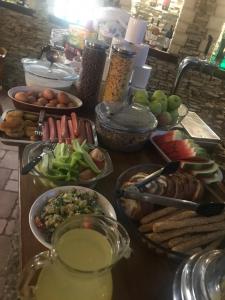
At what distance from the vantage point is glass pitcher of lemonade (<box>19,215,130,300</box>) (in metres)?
0.45

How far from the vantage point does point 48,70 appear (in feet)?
4.95

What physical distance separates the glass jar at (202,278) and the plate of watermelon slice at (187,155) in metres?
0.45

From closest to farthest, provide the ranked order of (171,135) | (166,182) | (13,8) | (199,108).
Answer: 1. (166,182)
2. (171,135)
3. (13,8)
4. (199,108)

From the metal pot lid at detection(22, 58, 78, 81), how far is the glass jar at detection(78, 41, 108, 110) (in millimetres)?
127

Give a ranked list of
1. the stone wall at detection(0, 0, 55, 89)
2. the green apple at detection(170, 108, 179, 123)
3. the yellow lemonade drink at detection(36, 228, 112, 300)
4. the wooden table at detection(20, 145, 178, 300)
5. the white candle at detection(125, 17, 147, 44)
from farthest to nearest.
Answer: the stone wall at detection(0, 0, 55, 89) < the white candle at detection(125, 17, 147, 44) < the green apple at detection(170, 108, 179, 123) < the wooden table at detection(20, 145, 178, 300) < the yellow lemonade drink at detection(36, 228, 112, 300)

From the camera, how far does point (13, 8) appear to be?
3.79 metres

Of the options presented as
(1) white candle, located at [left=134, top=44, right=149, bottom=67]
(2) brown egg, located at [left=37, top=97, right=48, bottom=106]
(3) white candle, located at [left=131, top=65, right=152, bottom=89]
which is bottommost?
(2) brown egg, located at [left=37, top=97, right=48, bottom=106]

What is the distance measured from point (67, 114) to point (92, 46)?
0.32m

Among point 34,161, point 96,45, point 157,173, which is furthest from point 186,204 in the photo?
point 96,45

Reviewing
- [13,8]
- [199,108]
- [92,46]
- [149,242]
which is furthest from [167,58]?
[149,242]

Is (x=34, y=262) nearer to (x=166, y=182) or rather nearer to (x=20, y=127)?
(x=166, y=182)

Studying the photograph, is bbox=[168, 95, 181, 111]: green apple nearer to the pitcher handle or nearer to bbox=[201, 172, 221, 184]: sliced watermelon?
bbox=[201, 172, 221, 184]: sliced watermelon

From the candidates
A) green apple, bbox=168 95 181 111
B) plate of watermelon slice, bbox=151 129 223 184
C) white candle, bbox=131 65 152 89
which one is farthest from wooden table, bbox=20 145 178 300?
white candle, bbox=131 65 152 89

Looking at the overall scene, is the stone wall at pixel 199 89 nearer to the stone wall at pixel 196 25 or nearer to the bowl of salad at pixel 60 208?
the stone wall at pixel 196 25
